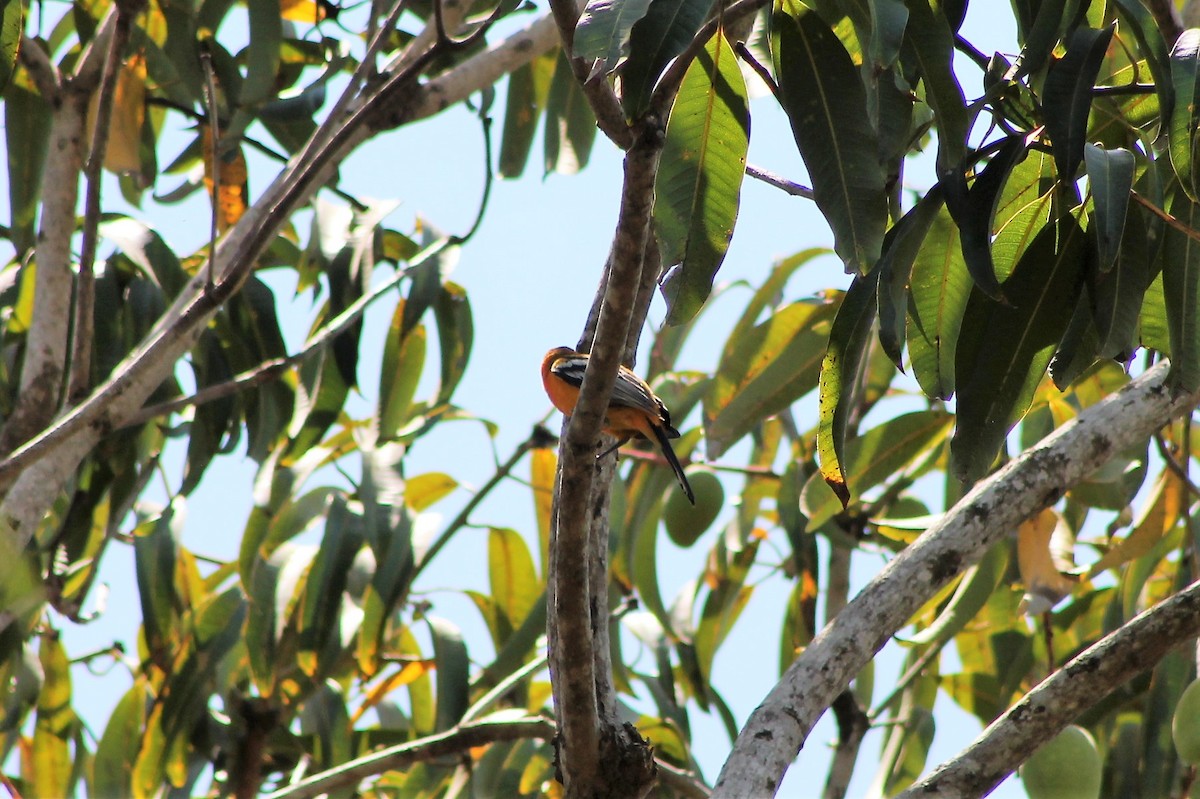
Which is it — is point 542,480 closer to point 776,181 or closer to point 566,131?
point 566,131

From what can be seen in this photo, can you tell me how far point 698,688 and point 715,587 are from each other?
593 mm

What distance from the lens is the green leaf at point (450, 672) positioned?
3.80 metres

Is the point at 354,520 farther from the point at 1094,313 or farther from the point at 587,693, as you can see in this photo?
the point at 1094,313

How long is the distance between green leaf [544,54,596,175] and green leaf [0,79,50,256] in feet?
5.68

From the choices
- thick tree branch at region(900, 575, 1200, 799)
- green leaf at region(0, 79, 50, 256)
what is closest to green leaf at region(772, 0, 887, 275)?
thick tree branch at region(900, 575, 1200, 799)

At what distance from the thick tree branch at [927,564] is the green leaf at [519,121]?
2.63 metres

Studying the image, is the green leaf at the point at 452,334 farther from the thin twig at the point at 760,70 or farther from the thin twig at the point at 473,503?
the thin twig at the point at 760,70

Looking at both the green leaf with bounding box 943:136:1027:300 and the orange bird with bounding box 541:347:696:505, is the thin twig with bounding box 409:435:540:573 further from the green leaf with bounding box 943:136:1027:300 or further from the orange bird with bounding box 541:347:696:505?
the green leaf with bounding box 943:136:1027:300

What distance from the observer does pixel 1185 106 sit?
1823 millimetres

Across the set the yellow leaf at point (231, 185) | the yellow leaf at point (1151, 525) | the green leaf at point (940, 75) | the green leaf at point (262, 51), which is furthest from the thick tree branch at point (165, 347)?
the yellow leaf at point (1151, 525)

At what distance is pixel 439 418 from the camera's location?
15.0 feet

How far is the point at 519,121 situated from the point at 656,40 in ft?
11.2

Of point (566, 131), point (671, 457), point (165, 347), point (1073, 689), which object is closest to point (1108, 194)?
point (1073, 689)

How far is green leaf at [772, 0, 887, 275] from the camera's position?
6.32 ft
